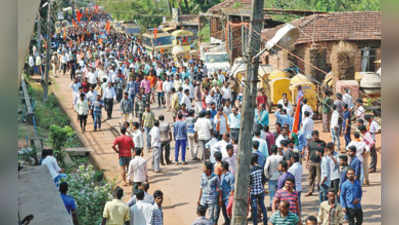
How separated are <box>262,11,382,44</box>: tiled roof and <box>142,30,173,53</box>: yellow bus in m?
9.92

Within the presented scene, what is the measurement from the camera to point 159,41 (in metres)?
36.1

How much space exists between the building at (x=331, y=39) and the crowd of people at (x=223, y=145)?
324cm

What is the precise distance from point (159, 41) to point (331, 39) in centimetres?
1497

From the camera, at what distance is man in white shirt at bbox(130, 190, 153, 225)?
8000 mm

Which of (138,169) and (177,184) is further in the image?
(177,184)

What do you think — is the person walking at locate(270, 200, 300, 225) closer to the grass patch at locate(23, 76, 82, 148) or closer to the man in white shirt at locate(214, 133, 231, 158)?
the man in white shirt at locate(214, 133, 231, 158)

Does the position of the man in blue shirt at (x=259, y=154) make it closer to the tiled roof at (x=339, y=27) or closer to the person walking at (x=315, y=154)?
the person walking at (x=315, y=154)

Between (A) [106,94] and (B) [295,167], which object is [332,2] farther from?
(B) [295,167]

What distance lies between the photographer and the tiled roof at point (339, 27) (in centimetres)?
2322

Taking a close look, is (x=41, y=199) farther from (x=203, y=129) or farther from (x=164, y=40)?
(x=164, y=40)

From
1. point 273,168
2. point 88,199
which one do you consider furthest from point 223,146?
point 88,199

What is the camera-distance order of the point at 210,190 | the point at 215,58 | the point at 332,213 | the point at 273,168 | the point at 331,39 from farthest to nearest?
the point at 215,58 → the point at 331,39 → the point at 273,168 → the point at 210,190 → the point at 332,213

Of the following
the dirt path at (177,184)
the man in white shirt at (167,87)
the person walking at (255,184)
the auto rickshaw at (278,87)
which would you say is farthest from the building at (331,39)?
the person walking at (255,184)

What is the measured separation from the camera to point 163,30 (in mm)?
36906
